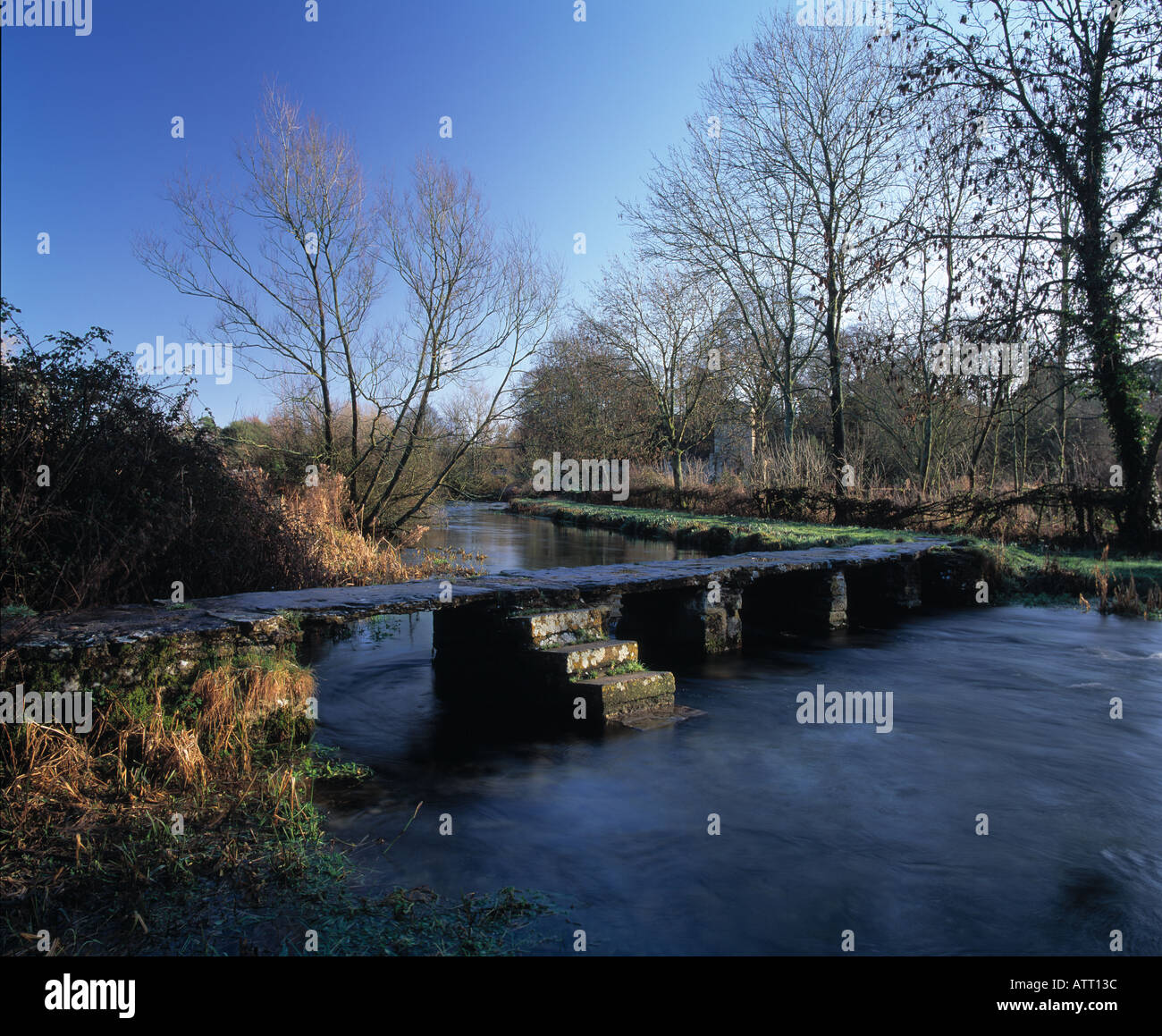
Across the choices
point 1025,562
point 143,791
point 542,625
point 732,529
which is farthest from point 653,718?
point 732,529

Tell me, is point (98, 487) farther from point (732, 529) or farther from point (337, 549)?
point (732, 529)

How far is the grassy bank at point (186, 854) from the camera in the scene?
3.68m

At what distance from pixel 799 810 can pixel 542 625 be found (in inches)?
121

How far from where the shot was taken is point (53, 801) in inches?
183

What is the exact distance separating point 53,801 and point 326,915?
6.53 feet

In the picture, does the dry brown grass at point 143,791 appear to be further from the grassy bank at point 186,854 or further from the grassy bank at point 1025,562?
the grassy bank at point 1025,562

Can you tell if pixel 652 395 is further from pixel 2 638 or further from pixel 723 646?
pixel 2 638

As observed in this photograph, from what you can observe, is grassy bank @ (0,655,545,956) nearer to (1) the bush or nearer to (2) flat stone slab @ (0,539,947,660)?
(2) flat stone slab @ (0,539,947,660)

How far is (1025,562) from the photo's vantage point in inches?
579

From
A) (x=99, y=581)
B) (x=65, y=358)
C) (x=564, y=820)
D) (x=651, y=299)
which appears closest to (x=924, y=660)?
(x=564, y=820)

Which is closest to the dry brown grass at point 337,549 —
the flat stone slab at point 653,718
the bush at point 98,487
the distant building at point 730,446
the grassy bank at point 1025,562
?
the bush at point 98,487

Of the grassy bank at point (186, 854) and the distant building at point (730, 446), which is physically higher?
the distant building at point (730, 446)

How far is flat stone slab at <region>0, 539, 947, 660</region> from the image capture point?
5.52 meters

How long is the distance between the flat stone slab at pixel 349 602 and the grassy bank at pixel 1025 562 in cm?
458
